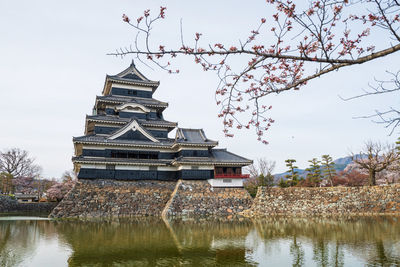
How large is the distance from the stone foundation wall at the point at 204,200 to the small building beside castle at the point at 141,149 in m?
0.72

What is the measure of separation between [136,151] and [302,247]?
1698cm

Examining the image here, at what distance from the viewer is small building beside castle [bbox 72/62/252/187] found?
22.1 meters

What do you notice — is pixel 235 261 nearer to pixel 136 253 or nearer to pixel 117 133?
pixel 136 253

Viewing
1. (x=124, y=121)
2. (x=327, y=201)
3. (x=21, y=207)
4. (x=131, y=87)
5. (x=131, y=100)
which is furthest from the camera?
(x=21, y=207)

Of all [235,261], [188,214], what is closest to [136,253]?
[235,261]

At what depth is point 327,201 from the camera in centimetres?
2142

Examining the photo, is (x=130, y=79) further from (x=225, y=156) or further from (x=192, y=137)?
(x=225, y=156)

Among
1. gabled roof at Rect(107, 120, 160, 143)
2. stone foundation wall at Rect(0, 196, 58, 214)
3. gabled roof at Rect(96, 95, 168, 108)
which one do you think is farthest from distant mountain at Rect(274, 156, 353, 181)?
stone foundation wall at Rect(0, 196, 58, 214)

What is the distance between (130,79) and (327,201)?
2108cm

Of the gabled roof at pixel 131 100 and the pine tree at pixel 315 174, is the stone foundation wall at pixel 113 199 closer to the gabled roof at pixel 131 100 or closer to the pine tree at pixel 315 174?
the gabled roof at pixel 131 100

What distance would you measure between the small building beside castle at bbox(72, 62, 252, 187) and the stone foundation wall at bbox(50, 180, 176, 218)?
2.52ft

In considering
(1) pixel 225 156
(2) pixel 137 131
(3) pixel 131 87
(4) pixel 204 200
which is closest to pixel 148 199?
(4) pixel 204 200

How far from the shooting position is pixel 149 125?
25.4m

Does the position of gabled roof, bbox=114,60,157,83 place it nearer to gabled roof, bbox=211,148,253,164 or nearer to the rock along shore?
gabled roof, bbox=211,148,253,164
